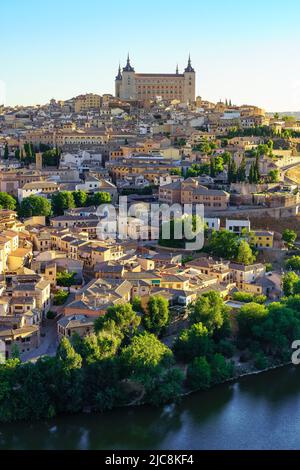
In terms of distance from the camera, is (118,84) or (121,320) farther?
(118,84)

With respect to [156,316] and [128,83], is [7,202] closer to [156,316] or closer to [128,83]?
[156,316]

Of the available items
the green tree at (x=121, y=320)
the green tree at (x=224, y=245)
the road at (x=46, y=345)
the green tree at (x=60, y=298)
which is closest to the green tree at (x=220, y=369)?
the green tree at (x=121, y=320)

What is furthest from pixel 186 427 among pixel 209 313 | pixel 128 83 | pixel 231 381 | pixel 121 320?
pixel 128 83

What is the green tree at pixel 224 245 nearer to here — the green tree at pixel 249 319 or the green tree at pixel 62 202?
the green tree at pixel 249 319

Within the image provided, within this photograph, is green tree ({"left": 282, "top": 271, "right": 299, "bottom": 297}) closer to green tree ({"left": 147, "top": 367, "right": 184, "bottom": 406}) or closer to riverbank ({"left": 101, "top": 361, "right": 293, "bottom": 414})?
riverbank ({"left": 101, "top": 361, "right": 293, "bottom": 414})

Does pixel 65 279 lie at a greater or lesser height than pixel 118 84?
lesser

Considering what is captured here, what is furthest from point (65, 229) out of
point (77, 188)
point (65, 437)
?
point (65, 437)
